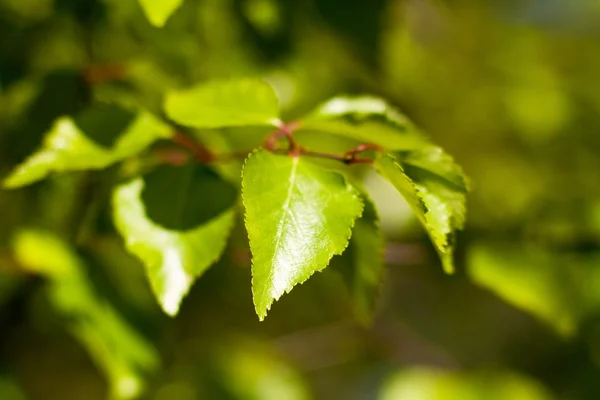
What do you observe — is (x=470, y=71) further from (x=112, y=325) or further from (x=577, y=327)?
(x=112, y=325)

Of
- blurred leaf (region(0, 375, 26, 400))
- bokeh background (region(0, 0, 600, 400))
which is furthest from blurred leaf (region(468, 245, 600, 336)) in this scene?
blurred leaf (region(0, 375, 26, 400))

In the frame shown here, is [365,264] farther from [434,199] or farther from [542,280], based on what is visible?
[542,280]

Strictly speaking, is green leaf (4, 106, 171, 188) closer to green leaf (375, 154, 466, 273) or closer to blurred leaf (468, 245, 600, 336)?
green leaf (375, 154, 466, 273)

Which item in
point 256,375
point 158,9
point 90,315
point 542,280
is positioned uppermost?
point 158,9

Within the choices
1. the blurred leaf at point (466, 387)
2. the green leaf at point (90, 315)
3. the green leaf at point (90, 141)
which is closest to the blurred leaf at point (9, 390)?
the green leaf at point (90, 315)

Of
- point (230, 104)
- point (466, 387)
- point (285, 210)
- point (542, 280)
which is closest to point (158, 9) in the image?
point (230, 104)
